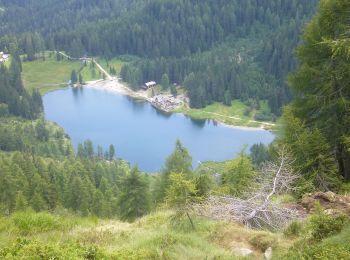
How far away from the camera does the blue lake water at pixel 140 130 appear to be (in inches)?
4975

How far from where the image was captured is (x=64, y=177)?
77.1 metres

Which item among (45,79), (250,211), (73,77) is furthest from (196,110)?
(250,211)

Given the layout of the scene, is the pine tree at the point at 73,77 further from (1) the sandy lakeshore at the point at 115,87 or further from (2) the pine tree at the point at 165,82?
(2) the pine tree at the point at 165,82

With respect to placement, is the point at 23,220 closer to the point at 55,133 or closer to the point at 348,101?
the point at 348,101

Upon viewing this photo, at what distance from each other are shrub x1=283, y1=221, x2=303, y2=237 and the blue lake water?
3956 inches

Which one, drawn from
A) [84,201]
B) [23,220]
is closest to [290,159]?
[23,220]

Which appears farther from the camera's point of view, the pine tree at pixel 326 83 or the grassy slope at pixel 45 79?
the grassy slope at pixel 45 79

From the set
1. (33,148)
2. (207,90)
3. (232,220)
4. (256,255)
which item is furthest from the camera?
(207,90)

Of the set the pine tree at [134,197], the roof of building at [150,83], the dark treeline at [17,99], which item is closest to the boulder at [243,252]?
the pine tree at [134,197]

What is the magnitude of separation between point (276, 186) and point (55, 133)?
424 feet

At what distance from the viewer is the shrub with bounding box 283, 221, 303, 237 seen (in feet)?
40.5

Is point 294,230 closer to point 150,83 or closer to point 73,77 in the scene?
point 150,83

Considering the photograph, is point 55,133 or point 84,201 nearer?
point 84,201

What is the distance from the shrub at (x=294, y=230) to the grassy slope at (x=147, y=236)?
0.73ft
